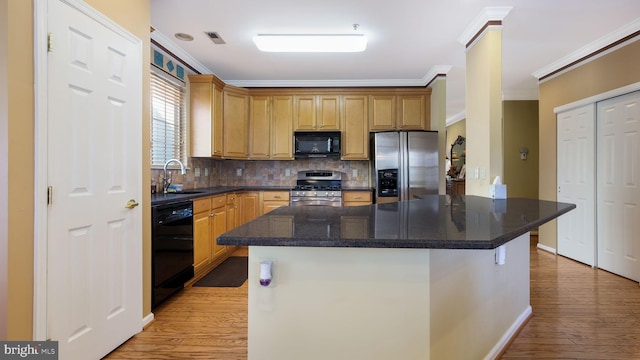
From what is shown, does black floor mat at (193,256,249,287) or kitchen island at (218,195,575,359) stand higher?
kitchen island at (218,195,575,359)

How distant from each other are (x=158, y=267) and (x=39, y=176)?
1.18 metres

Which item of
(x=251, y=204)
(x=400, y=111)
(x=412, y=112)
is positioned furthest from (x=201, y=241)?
(x=412, y=112)

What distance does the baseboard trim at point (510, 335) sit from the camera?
5.92 feet

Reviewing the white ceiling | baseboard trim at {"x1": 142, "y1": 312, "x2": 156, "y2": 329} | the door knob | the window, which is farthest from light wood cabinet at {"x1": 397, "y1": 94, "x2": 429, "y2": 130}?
baseboard trim at {"x1": 142, "y1": 312, "x2": 156, "y2": 329}

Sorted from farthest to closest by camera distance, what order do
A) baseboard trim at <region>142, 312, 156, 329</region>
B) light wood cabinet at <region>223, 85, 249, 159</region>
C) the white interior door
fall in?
1. light wood cabinet at <region>223, 85, 249, 159</region>
2. baseboard trim at <region>142, 312, 156, 329</region>
3. the white interior door

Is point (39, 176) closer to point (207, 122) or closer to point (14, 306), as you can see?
point (14, 306)

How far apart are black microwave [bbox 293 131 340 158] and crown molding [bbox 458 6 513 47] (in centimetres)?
228

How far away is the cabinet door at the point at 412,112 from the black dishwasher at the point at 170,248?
337 cm

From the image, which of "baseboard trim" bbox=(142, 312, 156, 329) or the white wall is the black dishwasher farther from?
the white wall

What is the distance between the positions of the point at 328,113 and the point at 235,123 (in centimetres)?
145

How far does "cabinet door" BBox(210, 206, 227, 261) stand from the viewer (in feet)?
11.6

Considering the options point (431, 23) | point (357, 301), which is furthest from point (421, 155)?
point (357, 301)

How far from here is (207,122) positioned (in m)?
4.20

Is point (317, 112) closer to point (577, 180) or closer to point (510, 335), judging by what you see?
point (577, 180)
